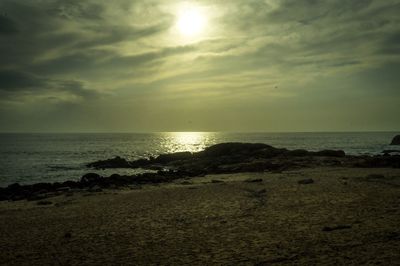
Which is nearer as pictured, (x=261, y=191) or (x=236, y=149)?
(x=261, y=191)

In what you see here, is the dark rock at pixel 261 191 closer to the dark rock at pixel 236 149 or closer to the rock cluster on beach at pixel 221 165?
the rock cluster on beach at pixel 221 165

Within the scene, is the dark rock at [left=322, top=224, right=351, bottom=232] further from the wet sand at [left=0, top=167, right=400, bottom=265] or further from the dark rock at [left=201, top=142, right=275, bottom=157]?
the dark rock at [left=201, top=142, right=275, bottom=157]

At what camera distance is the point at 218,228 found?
1622 centimetres

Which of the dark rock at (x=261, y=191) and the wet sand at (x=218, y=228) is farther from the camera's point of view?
the dark rock at (x=261, y=191)

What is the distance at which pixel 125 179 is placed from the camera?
40719 mm

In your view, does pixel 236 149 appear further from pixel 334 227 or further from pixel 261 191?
pixel 334 227

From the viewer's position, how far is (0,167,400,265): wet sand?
12344mm

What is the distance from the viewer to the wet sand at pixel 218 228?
12.3m

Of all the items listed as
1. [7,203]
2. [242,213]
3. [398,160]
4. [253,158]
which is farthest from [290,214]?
[253,158]

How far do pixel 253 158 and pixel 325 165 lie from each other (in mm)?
13779

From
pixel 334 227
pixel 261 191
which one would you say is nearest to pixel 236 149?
pixel 261 191

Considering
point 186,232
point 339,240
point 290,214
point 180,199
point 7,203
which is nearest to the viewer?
point 339,240

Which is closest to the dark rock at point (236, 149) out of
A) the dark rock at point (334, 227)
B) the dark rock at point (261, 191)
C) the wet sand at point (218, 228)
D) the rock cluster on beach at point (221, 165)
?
the rock cluster on beach at point (221, 165)

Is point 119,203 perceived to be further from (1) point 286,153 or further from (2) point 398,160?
(1) point 286,153
